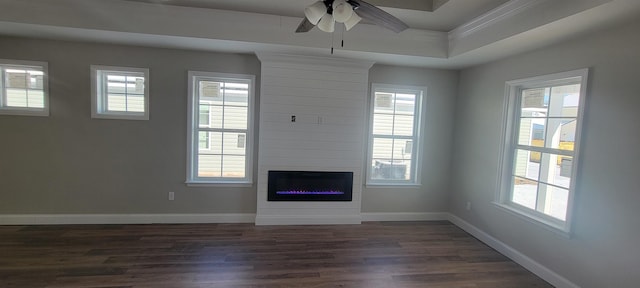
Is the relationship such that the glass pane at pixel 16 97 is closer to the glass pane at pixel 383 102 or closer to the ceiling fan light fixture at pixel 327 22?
the ceiling fan light fixture at pixel 327 22

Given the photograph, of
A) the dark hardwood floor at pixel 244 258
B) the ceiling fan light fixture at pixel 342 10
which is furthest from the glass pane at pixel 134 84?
the ceiling fan light fixture at pixel 342 10

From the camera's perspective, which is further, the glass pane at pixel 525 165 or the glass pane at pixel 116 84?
the glass pane at pixel 116 84

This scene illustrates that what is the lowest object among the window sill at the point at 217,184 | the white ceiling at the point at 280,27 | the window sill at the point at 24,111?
the window sill at the point at 217,184

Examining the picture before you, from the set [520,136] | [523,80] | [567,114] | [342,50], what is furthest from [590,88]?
[342,50]

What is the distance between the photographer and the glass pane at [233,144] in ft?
13.1

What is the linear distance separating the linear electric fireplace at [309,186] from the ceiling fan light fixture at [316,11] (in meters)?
2.46

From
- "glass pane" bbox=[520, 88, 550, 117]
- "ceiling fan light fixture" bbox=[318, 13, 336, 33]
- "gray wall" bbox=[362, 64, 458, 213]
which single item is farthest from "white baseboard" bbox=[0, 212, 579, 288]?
"ceiling fan light fixture" bbox=[318, 13, 336, 33]

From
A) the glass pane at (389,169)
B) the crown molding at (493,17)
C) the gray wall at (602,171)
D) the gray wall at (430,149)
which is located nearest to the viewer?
the gray wall at (602,171)

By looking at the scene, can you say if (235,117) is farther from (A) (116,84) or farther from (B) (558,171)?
(B) (558,171)

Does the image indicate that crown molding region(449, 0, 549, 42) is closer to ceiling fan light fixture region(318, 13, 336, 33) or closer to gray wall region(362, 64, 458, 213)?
gray wall region(362, 64, 458, 213)

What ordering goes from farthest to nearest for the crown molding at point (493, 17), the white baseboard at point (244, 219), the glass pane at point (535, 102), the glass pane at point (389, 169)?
the glass pane at point (389, 169) < the white baseboard at point (244, 219) < the glass pane at point (535, 102) < the crown molding at point (493, 17)

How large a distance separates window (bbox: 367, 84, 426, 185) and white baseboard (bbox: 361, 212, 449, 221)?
467 mm

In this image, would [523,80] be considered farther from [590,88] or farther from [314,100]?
[314,100]

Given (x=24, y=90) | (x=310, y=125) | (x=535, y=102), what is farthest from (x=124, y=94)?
(x=535, y=102)
